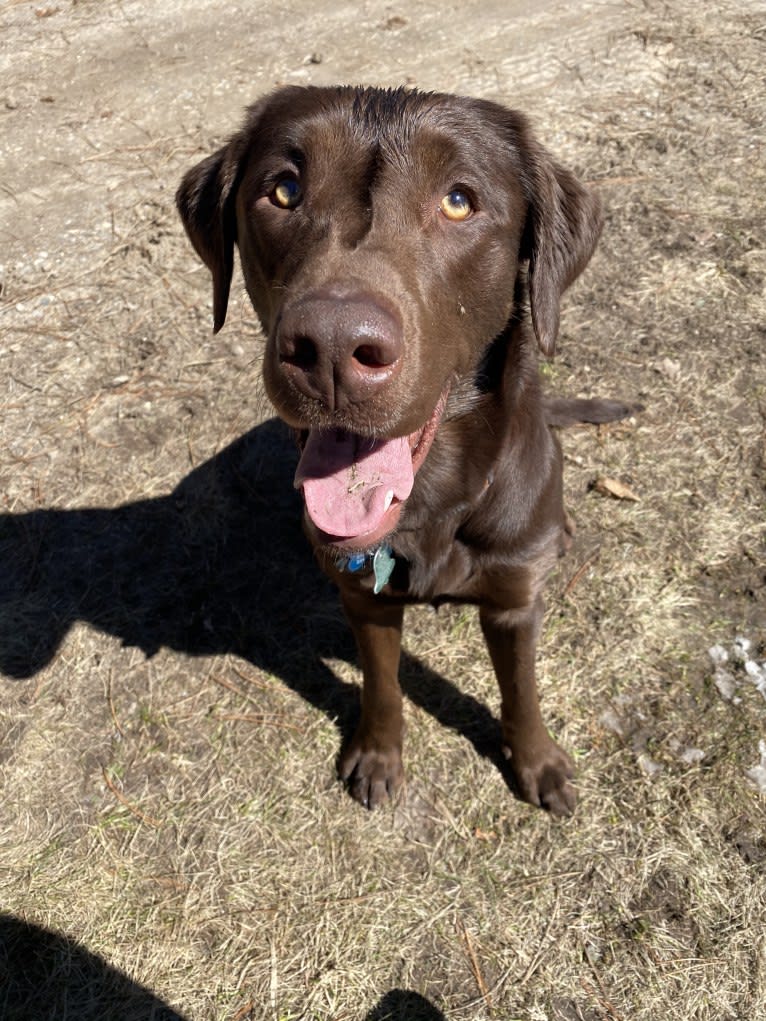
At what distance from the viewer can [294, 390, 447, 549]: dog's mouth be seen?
2.01 m

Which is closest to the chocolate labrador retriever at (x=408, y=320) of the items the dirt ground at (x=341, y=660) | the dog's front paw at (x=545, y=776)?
the dog's front paw at (x=545, y=776)

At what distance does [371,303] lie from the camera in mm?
1715

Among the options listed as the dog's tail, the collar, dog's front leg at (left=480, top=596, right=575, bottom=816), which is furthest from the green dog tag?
the dog's tail

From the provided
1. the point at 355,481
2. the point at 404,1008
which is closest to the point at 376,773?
the point at 404,1008

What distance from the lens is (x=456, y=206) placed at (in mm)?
2131

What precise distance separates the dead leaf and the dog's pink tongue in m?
1.75

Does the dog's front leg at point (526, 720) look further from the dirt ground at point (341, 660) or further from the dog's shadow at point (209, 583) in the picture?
the dog's shadow at point (209, 583)

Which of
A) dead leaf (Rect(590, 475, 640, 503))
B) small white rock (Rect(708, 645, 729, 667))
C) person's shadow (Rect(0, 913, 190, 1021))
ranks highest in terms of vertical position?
dead leaf (Rect(590, 475, 640, 503))

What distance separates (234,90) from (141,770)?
4623 millimetres

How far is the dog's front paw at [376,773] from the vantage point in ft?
9.62

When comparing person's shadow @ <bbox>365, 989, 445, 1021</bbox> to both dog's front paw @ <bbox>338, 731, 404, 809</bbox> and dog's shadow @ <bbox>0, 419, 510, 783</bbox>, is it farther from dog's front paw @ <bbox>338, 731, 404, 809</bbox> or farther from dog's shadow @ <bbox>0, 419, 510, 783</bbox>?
dog's shadow @ <bbox>0, 419, 510, 783</bbox>

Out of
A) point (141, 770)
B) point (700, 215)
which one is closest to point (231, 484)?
point (141, 770)

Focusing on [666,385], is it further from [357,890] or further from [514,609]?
[357,890]

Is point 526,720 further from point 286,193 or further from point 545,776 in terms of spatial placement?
point 286,193
